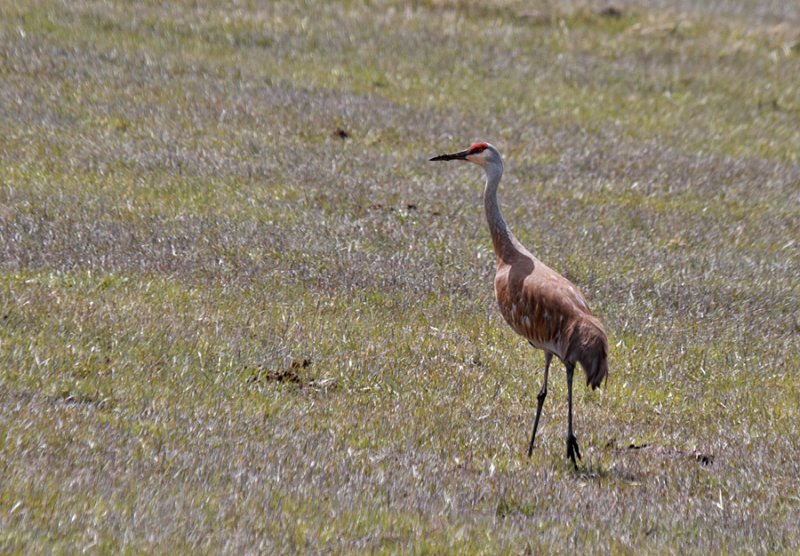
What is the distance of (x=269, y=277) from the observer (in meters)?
12.5

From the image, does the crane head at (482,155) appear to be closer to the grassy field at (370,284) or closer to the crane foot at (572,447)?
the grassy field at (370,284)

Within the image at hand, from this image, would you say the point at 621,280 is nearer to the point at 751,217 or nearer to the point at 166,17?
the point at 751,217

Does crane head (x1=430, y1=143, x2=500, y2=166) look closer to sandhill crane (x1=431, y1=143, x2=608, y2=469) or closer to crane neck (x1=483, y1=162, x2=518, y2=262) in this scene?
crane neck (x1=483, y1=162, x2=518, y2=262)

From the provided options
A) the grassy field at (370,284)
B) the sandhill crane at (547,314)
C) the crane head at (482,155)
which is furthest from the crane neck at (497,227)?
the grassy field at (370,284)

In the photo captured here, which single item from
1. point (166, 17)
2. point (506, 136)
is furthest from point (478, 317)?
point (166, 17)

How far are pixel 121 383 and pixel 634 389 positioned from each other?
4.57m

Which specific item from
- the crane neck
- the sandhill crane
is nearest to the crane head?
the crane neck

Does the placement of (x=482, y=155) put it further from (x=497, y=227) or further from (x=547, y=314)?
(x=547, y=314)

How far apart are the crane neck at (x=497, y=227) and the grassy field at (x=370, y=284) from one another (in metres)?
1.15

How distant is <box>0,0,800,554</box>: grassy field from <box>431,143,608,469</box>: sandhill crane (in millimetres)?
649

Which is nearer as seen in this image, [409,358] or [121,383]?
[121,383]

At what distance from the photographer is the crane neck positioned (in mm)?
10320

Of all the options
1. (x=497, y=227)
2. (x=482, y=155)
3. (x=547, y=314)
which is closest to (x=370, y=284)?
(x=482, y=155)

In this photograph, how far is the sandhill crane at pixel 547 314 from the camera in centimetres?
898
